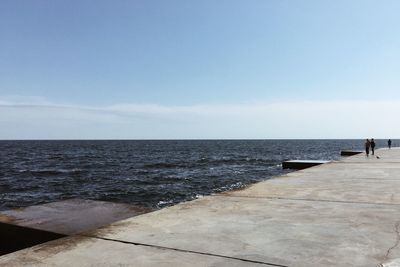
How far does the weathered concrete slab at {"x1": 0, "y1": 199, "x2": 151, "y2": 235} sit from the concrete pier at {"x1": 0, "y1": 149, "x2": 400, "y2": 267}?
3.11 ft

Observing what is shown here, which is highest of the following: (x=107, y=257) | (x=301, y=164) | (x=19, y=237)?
(x=107, y=257)

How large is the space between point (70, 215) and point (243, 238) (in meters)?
3.47

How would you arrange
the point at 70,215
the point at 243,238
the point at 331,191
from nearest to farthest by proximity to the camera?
the point at 243,238
the point at 70,215
the point at 331,191

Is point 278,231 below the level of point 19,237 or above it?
above

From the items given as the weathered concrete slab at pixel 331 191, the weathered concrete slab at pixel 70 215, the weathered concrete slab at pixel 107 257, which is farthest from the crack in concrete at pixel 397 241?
the weathered concrete slab at pixel 70 215

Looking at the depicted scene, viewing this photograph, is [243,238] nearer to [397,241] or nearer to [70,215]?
[397,241]

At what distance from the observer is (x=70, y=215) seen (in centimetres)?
656

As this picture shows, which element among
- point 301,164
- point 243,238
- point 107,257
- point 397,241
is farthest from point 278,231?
point 301,164

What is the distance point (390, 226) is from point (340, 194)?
284 cm

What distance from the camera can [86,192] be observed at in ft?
68.0

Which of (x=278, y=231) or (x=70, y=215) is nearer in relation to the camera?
(x=278, y=231)

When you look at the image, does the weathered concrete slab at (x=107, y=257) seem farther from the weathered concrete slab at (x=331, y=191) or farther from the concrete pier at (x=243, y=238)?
the weathered concrete slab at (x=331, y=191)

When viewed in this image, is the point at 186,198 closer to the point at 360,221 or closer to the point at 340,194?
the point at 340,194

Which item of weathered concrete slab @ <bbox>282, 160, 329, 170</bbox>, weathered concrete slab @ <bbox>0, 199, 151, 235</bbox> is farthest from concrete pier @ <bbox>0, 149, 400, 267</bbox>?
weathered concrete slab @ <bbox>282, 160, 329, 170</bbox>
